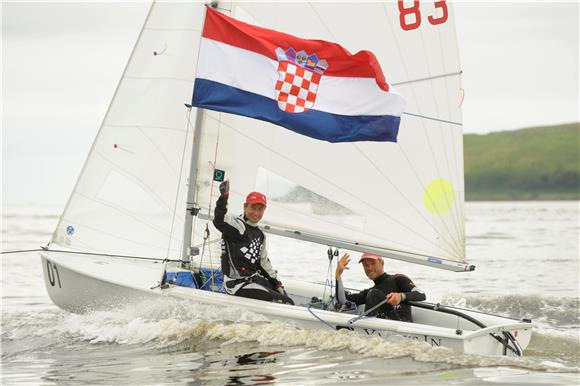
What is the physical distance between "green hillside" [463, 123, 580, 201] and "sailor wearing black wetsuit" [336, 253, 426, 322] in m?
80.0

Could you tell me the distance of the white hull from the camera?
7805mm

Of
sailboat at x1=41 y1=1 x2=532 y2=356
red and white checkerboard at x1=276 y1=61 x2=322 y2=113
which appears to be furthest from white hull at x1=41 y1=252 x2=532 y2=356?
red and white checkerboard at x1=276 y1=61 x2=322 y2=113

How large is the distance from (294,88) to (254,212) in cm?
136

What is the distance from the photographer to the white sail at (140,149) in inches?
392

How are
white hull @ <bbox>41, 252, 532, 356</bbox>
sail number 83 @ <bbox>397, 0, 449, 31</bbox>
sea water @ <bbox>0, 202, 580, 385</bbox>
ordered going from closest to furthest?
sea water @ <bbox>0, 202, 580, 385</bbox>
white hull @ <bbox>41, 252, 532, 356</bbox>
sail number 83 @ <bbox>397, 0, 449, 31</bbox>

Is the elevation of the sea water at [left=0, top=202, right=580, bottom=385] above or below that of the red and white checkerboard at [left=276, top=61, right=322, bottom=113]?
below

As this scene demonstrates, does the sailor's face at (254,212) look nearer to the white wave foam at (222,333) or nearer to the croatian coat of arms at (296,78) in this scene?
the white wave foam at (222,333)

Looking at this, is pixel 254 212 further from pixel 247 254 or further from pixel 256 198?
pixel 247 254

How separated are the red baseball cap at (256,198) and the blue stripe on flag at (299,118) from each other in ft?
2.50

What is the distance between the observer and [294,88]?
909 centimetres

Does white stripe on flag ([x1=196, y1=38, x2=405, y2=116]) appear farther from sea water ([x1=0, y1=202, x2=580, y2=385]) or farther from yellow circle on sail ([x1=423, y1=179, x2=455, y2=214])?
sea water ([x1=0, y1=202, x2=580, y2=385])

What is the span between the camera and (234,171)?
9.52 m

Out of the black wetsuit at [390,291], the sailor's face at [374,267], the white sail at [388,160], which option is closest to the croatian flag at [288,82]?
the white sail at [388,160]

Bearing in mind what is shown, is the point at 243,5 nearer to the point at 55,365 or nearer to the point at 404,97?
the point at 404,97
